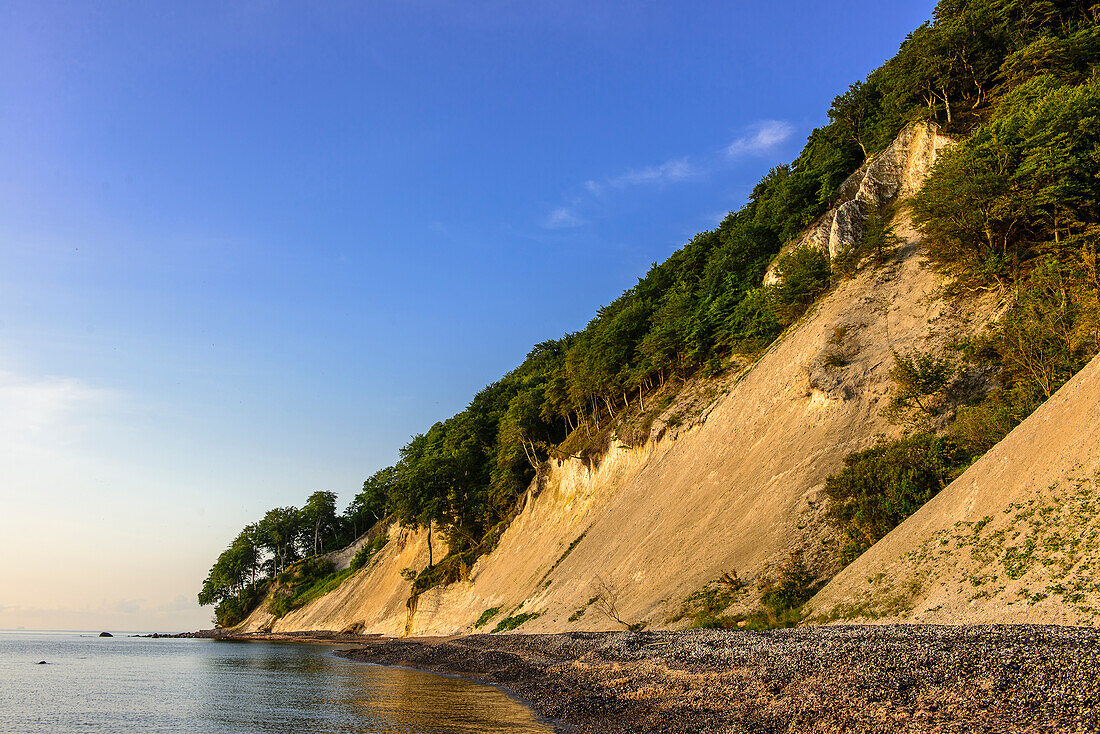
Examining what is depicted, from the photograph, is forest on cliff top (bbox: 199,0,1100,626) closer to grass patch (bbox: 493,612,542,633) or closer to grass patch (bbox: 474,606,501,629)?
grass patch (bbox: 474,606,501,629)

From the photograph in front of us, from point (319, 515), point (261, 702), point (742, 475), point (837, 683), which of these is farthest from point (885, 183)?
point (319, 515)

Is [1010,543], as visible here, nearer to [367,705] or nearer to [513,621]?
[367,705]

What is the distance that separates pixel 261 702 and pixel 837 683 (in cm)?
1962

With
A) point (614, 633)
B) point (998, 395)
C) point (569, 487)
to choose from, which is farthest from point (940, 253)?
point (569, 487)

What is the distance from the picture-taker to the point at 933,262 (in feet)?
103

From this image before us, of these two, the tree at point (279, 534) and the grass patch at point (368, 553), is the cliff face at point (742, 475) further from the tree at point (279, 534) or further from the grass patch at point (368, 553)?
the tree at point (279, 534)

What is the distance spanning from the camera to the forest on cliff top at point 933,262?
23.7m

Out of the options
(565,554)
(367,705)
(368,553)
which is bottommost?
(368,553)

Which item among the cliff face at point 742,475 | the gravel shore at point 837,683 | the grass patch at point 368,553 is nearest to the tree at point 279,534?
the grass patch at point 368,553

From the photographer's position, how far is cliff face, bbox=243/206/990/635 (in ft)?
90.7

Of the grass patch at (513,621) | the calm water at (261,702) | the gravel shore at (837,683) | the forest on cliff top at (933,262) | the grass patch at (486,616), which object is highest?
the forest on cliff top at (933,262)

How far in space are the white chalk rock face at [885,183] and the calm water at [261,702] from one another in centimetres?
3191

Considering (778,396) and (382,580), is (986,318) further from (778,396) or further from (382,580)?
(382,580)

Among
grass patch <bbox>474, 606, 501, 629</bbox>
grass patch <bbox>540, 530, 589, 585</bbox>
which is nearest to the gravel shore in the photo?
grass patch <bbox>540, 530, 589, 585</bbox>
